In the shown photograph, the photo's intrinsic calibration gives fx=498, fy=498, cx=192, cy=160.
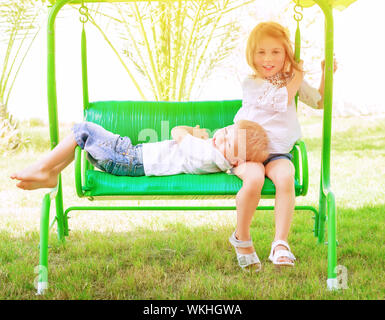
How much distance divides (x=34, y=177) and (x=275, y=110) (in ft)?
4.06

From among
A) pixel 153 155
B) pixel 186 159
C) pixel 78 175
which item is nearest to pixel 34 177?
pixel 78 175

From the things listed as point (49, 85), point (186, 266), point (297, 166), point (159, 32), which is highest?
point (159, 32)

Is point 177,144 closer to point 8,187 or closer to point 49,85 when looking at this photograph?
point 49,85

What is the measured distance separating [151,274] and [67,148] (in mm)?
718

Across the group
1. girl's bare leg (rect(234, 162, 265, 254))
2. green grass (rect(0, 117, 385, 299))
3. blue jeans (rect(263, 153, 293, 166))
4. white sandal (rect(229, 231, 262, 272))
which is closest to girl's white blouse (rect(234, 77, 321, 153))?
blue jeans (rect(263, 153, 293, 166))

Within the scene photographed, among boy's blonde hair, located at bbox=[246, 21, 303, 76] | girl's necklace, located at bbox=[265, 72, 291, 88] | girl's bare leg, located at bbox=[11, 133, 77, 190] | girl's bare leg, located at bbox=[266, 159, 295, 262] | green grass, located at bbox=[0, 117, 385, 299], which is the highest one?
boy's blonde hair, located at bbox=[246, 21, 303, 76]

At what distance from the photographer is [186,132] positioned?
8.52 feet

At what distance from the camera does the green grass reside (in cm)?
216

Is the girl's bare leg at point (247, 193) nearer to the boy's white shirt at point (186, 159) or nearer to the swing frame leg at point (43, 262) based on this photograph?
the boy's white shirt at point (186, 159)

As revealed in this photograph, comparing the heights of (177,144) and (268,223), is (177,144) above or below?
above

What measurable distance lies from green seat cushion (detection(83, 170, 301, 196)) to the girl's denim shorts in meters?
0.10

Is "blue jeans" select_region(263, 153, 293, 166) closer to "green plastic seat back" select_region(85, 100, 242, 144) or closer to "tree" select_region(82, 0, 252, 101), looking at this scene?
"green plastic seat back" select_region(85, 100, 242, 144)

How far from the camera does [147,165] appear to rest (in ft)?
7.82

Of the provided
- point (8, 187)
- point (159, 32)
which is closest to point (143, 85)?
point (159, 32)
